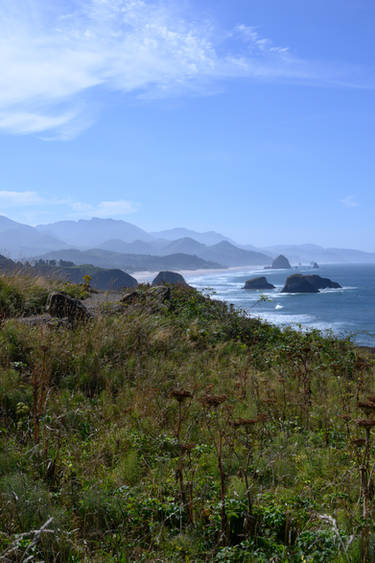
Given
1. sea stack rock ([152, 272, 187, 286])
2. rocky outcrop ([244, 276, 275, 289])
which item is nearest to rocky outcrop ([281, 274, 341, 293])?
rocky outcrop ([244, 276, 275, 289])

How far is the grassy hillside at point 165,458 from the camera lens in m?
2.75

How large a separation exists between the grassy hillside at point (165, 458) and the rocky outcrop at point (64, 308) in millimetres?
1032

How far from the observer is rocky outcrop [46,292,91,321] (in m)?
9.09

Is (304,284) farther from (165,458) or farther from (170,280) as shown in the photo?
(165,458)

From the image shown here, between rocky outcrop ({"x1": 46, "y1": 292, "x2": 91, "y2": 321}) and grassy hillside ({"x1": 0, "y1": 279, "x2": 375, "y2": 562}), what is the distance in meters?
1.03

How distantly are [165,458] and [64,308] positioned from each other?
5.93 metres

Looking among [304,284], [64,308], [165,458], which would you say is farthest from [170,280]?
[304,284]

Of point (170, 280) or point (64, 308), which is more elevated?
point (64, 308)

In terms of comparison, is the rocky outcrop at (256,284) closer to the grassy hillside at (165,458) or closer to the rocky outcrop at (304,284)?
the rocky outcrop at (304,284)

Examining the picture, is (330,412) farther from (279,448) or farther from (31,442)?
(31,442)

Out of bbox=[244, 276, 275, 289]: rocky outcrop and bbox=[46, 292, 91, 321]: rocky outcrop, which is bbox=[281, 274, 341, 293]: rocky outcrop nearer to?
bbox=[244, 276, 275, 289]: rocky outcrop

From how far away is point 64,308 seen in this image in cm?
918

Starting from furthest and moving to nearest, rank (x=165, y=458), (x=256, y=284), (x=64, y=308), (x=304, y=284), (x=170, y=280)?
(x=256, y=284)
(x=304, y=284)
(x=170, y=280)
(x=64, y=308)
(x=165, y=458)

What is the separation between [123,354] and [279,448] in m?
3.63
